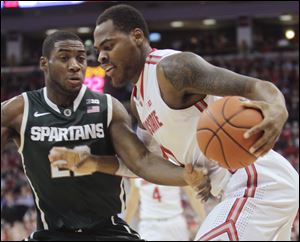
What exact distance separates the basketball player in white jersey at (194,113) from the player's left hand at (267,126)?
120 mm

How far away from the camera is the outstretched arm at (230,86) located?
7.65ft

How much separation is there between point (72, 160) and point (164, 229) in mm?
3602

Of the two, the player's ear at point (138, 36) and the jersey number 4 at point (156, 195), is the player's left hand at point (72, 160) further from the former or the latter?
the jersey number 4 at point (156, 195)

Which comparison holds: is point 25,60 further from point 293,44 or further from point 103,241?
point 103,241

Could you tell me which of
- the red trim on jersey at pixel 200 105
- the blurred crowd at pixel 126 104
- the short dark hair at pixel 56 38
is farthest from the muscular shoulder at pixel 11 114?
the blurred crowd at pixel 126 104

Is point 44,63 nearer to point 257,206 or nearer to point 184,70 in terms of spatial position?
point 184,70

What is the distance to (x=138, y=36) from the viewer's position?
3215 millimetres

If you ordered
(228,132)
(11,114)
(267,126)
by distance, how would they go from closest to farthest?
(267,126) → (228,132) → (11,114)

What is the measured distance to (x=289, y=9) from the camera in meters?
15.4

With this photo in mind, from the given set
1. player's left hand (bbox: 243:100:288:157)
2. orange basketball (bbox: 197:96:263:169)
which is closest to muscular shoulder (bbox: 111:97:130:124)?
orange basketball (bbox: 197:96:263:169)

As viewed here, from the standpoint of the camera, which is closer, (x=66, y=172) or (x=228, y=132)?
(x=228, y=132)

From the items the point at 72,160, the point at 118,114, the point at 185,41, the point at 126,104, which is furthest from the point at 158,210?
the point at 185,41

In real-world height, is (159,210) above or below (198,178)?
below

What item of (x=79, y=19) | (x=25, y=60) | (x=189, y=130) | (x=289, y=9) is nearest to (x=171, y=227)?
(x=189, y=130)
